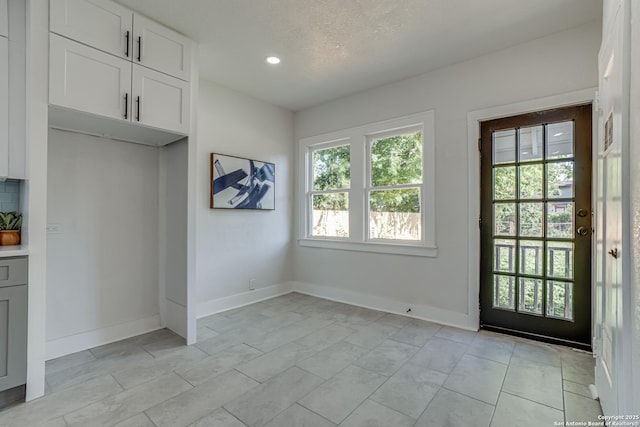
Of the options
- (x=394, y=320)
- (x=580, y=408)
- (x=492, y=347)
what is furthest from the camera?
(x=394, y=320)

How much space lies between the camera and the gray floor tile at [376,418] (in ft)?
5.52

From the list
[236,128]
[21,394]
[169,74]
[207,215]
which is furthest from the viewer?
[236,128]

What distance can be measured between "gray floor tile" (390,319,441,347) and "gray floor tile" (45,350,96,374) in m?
2.57

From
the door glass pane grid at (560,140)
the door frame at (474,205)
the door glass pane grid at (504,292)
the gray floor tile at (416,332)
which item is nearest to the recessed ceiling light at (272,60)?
the door frame at (474,205)

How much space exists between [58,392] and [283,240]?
2891 mm

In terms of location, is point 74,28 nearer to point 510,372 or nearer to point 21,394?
point 21,394

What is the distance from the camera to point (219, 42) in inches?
110

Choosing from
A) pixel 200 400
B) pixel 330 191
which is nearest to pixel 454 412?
pixel 200 400

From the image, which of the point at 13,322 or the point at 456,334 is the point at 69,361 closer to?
the point at 13,322

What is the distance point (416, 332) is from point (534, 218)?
152cm

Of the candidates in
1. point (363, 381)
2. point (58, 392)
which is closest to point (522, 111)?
point (363, 381)

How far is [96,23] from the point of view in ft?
7.15

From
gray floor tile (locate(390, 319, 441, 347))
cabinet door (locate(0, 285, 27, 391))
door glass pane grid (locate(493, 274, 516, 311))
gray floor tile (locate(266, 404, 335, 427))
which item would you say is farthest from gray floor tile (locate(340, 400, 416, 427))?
cabinet door (locate(0, 285, 27, 391))

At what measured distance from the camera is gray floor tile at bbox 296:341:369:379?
2268mm
